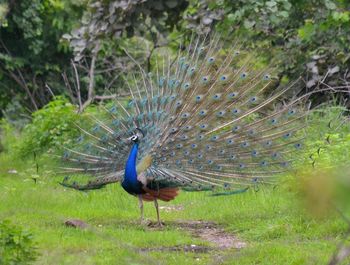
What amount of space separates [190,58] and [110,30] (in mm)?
3063

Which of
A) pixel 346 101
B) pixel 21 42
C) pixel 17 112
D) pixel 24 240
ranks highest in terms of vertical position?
pixel 24 240

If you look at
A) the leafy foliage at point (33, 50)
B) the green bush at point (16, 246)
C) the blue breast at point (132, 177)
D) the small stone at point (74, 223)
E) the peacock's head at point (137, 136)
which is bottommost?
the leafy foliage at point (33, 50)

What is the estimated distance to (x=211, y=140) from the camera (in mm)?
8586

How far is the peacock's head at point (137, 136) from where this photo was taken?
27.5ft

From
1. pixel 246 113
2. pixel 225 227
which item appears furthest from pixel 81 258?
pixel 246 113

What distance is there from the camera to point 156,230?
7887 mm

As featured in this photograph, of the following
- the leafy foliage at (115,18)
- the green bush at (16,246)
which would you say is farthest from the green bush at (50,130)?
the green bush at (16,246)

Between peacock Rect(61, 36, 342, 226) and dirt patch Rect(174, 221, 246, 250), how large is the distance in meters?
0.32

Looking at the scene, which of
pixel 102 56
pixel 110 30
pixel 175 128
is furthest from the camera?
pixel 102 56

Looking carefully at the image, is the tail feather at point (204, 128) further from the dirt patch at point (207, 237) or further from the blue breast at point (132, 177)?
the dirt patch at point (207, 237)

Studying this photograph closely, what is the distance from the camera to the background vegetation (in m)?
6.22

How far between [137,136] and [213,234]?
128 cm

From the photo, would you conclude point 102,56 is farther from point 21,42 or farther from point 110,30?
point 110,30

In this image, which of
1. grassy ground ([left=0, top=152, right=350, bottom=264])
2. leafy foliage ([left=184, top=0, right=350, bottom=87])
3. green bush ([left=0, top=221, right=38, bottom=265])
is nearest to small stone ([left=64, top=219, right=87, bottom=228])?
grassy ground ([left=0, top=152, right=350, bottom=264])
